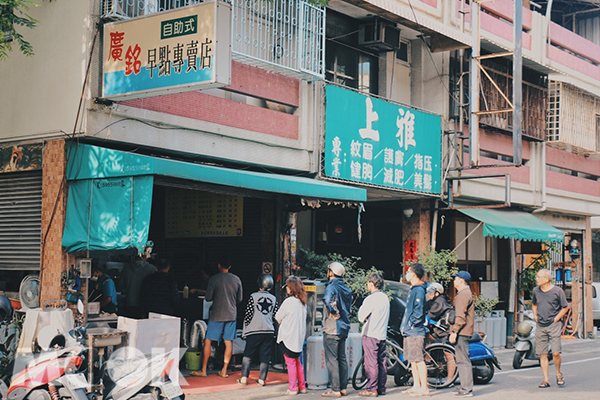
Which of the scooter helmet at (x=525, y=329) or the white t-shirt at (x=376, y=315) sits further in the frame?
the scooter helmet at (x=525, y=329)

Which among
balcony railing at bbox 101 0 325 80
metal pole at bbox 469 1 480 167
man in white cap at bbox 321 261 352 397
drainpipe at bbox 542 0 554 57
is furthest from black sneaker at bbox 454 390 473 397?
drainpipe at bbox 542 0 554 57

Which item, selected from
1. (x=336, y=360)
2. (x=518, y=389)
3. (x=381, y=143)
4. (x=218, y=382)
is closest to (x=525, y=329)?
(x=518, y=389)

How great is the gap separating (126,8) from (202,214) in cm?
482

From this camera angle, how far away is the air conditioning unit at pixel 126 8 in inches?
446

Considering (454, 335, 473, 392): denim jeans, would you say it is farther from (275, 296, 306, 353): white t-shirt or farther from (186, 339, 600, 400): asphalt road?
(275, 296, 306, 353): white t-shirt

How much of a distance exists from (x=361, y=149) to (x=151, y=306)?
5.79m

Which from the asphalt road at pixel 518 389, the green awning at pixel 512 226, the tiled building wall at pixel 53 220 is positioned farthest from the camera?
the green awning at pixel 512 226

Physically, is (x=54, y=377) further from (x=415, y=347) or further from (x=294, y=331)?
(x=415, y=347)

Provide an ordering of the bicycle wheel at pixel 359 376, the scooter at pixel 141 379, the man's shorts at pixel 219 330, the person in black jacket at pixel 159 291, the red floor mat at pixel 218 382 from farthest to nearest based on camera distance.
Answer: the man's shorts at pixel 219 330, the person in black jacket at pixel 159 291, the bicycle wheel at pixel 359 376, the red floor mat at pixel 218 382, the scooter at pixel 141 379

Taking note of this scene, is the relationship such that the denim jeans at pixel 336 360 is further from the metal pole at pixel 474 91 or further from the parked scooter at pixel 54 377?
the metal pole at pixel 474 91

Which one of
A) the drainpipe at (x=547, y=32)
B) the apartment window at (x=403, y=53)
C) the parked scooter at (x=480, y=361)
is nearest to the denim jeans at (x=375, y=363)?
the parked scooter at (x=480, y=361)

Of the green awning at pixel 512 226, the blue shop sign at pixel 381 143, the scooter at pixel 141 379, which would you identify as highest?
the blue shop sign at pixel 381 143

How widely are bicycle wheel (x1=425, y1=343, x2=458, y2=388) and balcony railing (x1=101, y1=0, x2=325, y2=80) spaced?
548cm

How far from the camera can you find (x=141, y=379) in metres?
8.51
